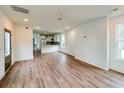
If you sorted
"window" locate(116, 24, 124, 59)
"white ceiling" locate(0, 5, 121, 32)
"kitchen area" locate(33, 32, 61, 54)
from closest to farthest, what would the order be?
"white ceiling" locate(0, 5, 121, 32)
"window" locate(116, 24, 124, 59)
"kitchen area" locate(33, 32, 61, 54)

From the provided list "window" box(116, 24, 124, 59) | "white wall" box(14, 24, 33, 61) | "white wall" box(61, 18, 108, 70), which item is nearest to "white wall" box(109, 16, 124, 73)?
"window" box(116, 24, 124, 59)

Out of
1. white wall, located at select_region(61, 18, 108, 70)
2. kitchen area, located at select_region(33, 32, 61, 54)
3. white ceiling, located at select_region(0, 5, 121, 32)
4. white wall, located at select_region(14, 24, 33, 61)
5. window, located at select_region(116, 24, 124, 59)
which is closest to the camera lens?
A: white ceiling, located at select_region(0, 5, 121, 32)

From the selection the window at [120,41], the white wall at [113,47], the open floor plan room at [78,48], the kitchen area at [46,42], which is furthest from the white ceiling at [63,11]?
the kitchen area at [46,42]

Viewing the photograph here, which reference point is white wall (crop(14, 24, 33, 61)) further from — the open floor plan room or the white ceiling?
the white ceiling

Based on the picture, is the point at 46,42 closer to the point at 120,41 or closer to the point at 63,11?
the point at 63,11

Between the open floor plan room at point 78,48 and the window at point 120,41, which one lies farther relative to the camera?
the window at point 120,41

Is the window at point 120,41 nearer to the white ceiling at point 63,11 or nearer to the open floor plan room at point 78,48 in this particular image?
the open floor plan room at point 78,48

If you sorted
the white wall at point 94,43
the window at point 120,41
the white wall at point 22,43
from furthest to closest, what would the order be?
the white wall at point 22,43 → the white wall at point 94,43 → the window at point 120,41

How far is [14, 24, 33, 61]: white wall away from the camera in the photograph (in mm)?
6693

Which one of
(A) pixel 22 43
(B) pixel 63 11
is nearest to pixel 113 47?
(B) pixel 63 11

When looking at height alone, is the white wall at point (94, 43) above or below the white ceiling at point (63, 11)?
below

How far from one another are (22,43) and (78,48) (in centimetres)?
378

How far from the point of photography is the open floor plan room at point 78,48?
11.3ft

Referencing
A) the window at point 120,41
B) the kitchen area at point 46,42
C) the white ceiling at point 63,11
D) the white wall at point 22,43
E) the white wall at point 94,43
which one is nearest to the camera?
the white ceiling at point 63,11
